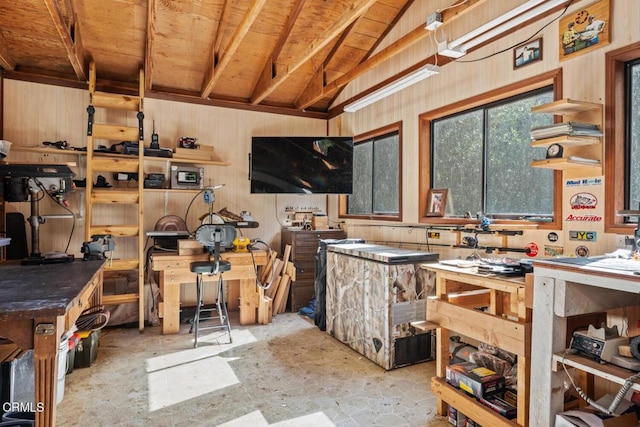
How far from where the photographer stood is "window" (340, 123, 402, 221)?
13.9ft

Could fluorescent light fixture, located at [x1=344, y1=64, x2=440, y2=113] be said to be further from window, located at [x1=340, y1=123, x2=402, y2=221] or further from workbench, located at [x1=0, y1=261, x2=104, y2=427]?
workbench, located at [x1=0, y1=261, x2=104, y2=427]

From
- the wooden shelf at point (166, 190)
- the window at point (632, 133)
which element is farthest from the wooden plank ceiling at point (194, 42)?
the window at point (632, 133)

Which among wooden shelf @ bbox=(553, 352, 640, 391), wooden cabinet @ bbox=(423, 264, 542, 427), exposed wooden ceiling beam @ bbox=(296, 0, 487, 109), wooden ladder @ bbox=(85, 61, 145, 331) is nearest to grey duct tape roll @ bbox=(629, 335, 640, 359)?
wooden shelf @ bbox=(553, 352, 640, 391)

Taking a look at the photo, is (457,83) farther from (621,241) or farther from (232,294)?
(232,294)

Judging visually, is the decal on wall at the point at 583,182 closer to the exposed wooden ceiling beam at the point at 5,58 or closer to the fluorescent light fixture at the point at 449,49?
the fluorescent light fixture at the point at 449,49

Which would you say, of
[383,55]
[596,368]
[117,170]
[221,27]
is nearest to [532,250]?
[596,368]

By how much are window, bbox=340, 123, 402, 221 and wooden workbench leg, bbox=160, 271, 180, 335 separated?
2381mm

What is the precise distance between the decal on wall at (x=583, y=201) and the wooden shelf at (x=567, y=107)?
1.73 ft

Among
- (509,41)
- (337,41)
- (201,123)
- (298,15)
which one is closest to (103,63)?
(201,123)

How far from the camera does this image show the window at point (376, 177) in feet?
13.9

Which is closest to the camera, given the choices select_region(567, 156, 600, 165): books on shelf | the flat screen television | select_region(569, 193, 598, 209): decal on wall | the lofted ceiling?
select_region(567, 156, 600, 165): books on shelf

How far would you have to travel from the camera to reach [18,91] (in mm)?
3934

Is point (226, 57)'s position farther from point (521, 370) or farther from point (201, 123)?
point (521, 370)

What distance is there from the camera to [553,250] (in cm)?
246
